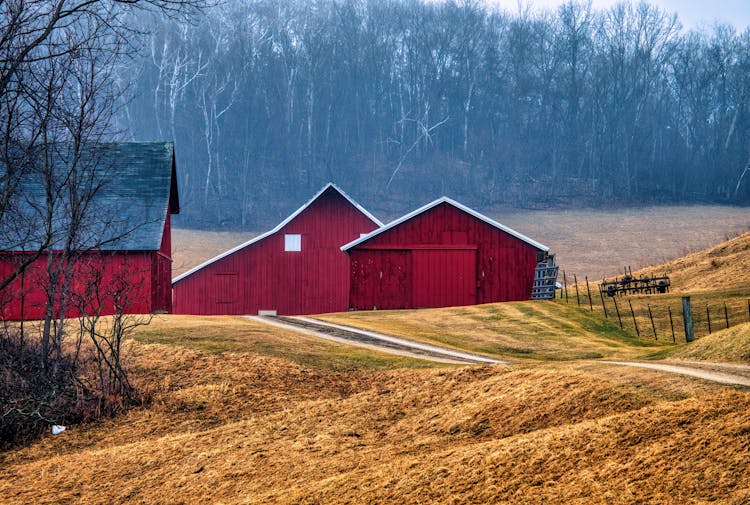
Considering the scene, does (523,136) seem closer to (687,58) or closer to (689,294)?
(687,58)

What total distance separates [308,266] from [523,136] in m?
60.7

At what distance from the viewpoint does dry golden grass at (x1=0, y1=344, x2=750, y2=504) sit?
903 centimetres

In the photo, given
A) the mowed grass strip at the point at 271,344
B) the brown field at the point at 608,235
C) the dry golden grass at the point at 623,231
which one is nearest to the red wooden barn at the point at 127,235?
the mowed grass strip at the point at 271,344

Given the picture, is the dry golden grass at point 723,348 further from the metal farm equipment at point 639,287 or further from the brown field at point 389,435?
the metal farm equipment at point 639,287

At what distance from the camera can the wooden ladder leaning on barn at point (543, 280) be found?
37969mm

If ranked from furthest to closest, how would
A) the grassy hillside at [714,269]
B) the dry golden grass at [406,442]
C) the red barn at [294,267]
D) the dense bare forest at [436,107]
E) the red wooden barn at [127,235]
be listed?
the dense bare forest at [436,107], the red barn at [294,267], the grassy hillside at [714,269], the red wooden barn at [127,235], the dry golden grass at [406,442]

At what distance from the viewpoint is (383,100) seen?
316ft

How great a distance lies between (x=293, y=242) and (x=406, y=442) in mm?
31180

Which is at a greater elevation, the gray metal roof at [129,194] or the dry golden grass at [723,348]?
the gray metal roof at [129,194]

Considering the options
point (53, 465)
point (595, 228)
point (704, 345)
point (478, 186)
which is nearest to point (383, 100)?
point (478, 186)

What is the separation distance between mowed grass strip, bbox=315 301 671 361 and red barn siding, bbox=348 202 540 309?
2.18 metres

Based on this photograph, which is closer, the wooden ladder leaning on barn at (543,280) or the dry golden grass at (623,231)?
the wooden ladder leaning on barn at (543,280)

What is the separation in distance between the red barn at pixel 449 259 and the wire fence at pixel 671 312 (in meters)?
3.65

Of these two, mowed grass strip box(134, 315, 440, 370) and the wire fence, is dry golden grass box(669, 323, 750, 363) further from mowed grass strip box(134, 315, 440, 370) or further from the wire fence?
the wire fence
